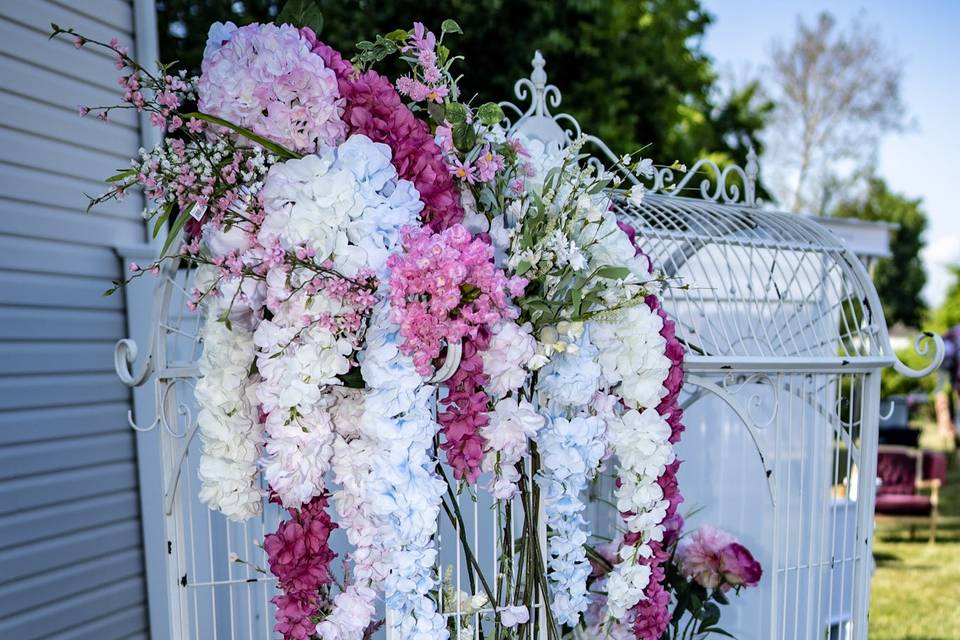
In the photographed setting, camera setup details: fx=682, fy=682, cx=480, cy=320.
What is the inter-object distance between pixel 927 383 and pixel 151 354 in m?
15.7

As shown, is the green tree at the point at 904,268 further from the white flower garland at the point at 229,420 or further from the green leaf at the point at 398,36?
the white flower garland at the point at 229,420

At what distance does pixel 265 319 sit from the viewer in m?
1.29

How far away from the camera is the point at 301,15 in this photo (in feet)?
4.34

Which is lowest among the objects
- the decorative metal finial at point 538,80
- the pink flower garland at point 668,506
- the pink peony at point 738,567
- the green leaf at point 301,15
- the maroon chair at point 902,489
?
the maroon chair at point 902,489

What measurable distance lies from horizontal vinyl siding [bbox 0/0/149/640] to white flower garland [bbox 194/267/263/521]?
5.09ft

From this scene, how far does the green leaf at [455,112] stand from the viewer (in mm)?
1278

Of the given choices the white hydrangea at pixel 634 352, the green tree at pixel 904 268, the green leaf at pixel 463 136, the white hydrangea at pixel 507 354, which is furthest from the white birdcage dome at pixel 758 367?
the green tree at pixel 904 268

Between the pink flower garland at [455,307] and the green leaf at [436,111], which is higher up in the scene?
the green leaf at [436,111]

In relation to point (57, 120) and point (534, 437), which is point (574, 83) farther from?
point (534, 437)

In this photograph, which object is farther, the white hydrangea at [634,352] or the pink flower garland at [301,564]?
the white hydrangea at [634,352]

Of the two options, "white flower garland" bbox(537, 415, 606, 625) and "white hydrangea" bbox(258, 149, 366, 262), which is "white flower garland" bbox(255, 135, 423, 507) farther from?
"white flower garland" bbox(537, 415, 606, 625)

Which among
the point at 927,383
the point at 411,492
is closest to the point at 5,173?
the point at 411,492

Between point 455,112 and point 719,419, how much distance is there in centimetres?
271

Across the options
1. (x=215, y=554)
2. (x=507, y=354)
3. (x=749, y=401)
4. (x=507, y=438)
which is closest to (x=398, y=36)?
(x=507, y=354)
